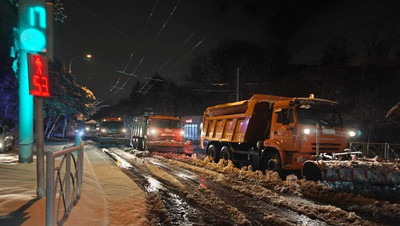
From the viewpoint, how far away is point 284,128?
36.3ft

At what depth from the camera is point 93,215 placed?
5727 mm

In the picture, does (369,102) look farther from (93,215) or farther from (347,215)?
(93,215)

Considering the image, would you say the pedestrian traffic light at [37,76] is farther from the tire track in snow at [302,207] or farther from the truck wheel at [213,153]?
the truck wheel at [213,153]

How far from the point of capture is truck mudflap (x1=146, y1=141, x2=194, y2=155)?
19.2 m

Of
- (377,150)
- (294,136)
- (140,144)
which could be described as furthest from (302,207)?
(140,144)

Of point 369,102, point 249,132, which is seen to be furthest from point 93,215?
point 369,102

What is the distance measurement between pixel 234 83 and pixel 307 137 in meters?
27.5

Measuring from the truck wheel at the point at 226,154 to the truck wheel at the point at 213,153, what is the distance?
2.17 ft

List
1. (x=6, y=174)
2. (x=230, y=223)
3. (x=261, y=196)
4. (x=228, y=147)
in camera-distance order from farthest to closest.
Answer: (x=228, y=147), (x=6, y=174), (x=261, y=196), (x=230, y=223)

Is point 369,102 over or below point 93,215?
over

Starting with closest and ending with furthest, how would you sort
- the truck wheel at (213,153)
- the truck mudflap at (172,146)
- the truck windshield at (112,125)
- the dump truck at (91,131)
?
the truck wheel at (213,153) → the truck mudflap at (172,146) → the truck windshield at (112,125) → the dump truck at (91,131)

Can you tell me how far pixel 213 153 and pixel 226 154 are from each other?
1.50 meters

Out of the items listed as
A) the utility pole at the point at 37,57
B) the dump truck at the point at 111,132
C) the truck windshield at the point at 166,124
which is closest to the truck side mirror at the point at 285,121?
the utility pole at the point at 37,57

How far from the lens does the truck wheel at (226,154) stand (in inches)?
575
